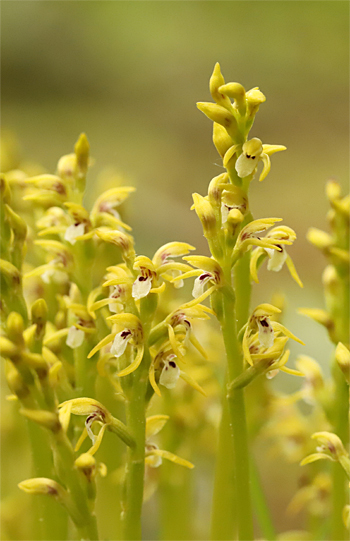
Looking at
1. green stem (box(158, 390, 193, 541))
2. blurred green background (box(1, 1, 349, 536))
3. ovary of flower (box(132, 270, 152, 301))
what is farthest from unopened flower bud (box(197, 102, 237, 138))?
blurred green background (box(1, 1, 349, 536))

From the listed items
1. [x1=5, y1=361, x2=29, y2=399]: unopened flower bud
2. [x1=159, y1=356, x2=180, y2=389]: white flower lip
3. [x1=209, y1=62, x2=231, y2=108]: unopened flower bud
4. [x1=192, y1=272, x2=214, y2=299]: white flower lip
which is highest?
[x1=209, y1=62, x2=231, y2=108]: unopened flower bud

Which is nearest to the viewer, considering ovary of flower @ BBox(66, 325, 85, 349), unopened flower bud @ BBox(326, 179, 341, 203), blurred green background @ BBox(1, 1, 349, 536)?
ovary of flower @ BBox(66, 325, 85, 349)

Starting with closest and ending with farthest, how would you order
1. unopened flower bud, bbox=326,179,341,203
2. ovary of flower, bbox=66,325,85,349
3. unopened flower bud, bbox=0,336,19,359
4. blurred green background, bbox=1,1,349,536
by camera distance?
1. unopened flower bud, bbox=0,336,19,359
2. ovary of flower, bbox=66,325,85,349
3. unopened flower bud, bbox=326,179,341,203
4. blurred green background, bbox=1,1,349,536

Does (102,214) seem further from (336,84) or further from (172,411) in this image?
(336,84)

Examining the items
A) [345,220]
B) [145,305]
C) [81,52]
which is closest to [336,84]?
[81,52]

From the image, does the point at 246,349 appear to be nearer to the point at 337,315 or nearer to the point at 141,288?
the point at 141,288

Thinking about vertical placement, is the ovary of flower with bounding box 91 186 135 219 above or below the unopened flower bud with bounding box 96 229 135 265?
above

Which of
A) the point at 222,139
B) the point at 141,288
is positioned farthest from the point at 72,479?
the point at 222,139

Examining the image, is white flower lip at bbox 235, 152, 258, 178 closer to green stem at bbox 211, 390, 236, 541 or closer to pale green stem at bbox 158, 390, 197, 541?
green stem at bbox 211, 390, 236, 541
